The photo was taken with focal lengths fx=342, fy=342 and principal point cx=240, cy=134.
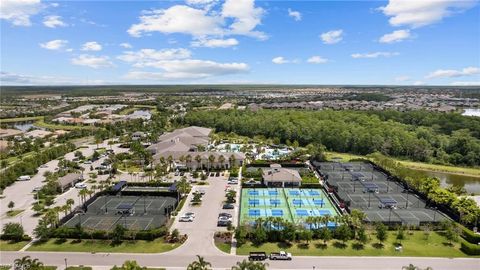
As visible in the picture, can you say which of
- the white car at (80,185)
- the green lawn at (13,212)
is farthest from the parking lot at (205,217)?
the green lawn at (13,212)

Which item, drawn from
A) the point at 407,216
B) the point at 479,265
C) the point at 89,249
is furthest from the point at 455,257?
the point at 89,249

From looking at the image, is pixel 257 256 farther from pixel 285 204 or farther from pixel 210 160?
pixel 210 160

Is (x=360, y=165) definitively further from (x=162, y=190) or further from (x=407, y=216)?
(x=162, y=190)

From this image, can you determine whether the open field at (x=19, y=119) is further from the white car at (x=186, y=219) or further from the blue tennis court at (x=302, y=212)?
the blue tennis court at (x=302, y=212)

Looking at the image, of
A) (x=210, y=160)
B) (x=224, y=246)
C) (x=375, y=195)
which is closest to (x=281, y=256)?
(x=224, y=246)

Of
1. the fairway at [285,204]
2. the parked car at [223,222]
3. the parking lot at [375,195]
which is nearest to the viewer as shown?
the parked car at [223,222]

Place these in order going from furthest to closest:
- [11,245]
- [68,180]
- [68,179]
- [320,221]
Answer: [68,179], [68,180], [320,221], [11,245]

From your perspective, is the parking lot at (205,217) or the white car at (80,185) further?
the white car at (80,185)
